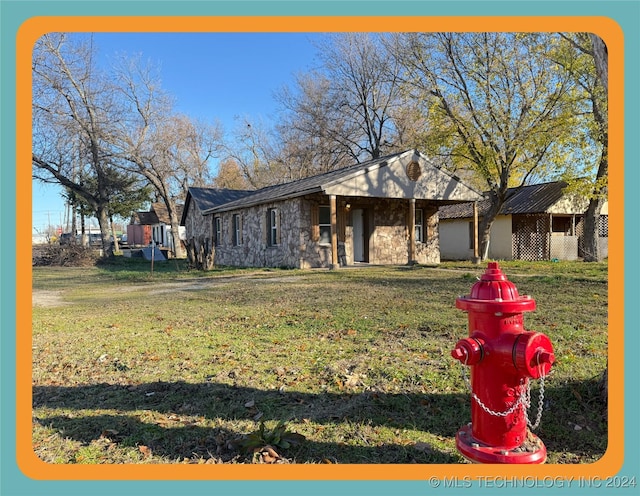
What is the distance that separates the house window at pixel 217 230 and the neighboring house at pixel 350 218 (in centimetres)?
224

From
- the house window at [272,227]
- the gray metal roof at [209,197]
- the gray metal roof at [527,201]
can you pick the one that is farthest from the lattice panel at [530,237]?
the gray metal roof at [209,197]

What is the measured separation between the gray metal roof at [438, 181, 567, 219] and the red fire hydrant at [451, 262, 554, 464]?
22.0 meters

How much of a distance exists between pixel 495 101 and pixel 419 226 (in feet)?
20.2

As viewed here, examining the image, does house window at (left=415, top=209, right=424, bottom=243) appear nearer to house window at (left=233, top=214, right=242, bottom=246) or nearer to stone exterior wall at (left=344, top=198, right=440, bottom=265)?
stone exterior wall at (left=344, top=198, right=440, bottom=265)

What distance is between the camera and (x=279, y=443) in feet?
9.77

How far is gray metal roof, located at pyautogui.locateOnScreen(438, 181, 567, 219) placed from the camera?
23250 millimetres

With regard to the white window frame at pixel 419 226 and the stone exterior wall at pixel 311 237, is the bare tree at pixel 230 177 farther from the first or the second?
the white window frame at pixel 419 226

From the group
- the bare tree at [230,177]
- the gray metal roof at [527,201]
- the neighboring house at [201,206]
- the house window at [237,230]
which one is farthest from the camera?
the bare tree at [230,177]

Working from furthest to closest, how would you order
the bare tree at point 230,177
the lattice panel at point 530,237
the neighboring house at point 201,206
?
the bare tree at point 230,177
the neighboring house at point 201,206
the lattice panel at point 530,237

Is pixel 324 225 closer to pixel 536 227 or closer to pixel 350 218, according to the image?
pixel 350 218

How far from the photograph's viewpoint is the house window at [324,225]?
1794 cm

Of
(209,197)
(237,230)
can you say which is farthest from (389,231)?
(209,197)

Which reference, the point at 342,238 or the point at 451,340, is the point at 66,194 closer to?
the point at 342,238

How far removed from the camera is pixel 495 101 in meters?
18.8
